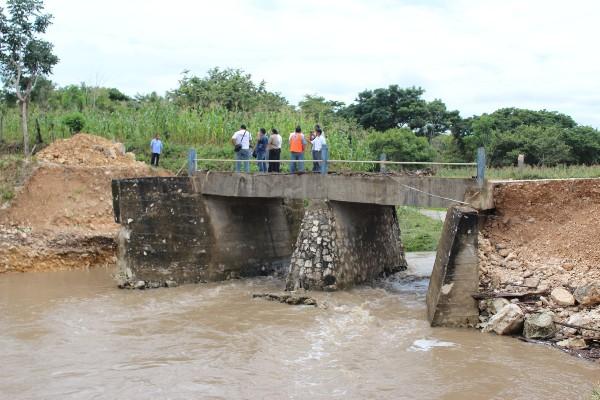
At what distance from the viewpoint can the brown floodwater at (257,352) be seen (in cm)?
936

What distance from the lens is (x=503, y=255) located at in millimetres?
12234

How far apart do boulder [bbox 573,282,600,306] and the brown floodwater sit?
113cm

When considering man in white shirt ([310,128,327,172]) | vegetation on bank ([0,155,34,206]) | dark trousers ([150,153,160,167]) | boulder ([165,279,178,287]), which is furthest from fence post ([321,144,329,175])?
vegetation on bank ([0,155,34,206])

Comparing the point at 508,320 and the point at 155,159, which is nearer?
the point at 508,320

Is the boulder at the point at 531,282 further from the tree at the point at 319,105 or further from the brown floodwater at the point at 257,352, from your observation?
the tree at the point at 319,105

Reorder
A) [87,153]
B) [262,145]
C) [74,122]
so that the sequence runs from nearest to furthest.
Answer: [262,145], [87,153], [74,122]

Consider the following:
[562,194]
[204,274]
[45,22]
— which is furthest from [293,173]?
[45,22]

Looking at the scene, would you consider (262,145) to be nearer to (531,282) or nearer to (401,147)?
(531,282)

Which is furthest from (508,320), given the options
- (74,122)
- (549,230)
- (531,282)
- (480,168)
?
(74,122)

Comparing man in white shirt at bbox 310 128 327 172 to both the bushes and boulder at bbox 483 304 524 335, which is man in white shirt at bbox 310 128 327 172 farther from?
the bushes

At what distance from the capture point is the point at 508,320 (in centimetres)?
1118

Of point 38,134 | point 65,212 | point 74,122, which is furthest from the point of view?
point 74,122

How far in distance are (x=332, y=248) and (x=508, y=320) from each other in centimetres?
472

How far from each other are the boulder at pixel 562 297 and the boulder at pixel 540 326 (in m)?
0.28
